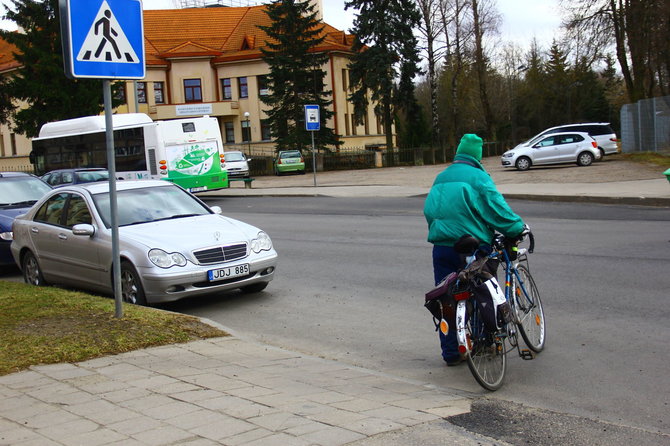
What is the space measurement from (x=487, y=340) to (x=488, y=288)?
39 cm

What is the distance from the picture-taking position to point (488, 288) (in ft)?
17.8

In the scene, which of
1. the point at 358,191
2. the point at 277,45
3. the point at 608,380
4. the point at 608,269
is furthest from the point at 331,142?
the point at 608,380

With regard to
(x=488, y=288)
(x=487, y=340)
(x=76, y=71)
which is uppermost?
(x=76, y=71)

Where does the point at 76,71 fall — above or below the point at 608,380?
above

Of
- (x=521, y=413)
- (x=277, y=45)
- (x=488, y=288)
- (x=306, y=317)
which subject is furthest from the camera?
(x=277, y=45)

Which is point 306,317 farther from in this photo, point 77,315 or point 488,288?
point 488,288

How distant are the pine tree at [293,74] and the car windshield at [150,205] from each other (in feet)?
136

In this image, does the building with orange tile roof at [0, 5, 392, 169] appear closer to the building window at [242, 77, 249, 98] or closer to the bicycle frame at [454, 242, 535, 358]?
the building window at [242, 77, 249, 98]

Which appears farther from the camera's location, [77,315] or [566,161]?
[566,161]

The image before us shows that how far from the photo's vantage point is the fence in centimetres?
3531

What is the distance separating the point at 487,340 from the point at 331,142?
48106 millimetres

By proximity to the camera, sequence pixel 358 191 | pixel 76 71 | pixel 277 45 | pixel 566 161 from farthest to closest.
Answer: pixel 277 45, pixel 566 161, pixel 358 191, pixel 76 71

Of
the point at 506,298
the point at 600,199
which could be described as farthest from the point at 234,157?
the point at 506,298

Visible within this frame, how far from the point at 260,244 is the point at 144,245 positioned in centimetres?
146
